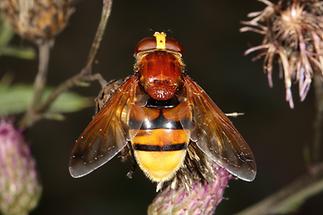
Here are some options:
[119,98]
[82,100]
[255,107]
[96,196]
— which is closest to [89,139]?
[119,98]

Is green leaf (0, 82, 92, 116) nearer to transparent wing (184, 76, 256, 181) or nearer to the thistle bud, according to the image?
the thistle bud

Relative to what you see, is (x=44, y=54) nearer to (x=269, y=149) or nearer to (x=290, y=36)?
(x=290, y=36)

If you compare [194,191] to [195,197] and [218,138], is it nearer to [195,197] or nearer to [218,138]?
[195,197]

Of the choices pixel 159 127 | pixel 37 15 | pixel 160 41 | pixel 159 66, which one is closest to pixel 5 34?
pixel 37 15

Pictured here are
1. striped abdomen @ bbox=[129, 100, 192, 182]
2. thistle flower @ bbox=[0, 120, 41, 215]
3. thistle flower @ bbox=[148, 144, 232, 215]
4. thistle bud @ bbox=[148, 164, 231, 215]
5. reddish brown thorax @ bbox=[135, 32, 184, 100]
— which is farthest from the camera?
thistle flower @ bbox=[0, 120, 41, 215]

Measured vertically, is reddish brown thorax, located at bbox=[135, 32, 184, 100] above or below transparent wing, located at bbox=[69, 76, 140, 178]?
above

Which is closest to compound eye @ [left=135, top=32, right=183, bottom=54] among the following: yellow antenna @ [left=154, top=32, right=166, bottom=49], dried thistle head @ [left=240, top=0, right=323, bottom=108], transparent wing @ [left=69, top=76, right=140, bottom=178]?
yellow antenna @ [left=154, top=32, right=166, bottom=49]
